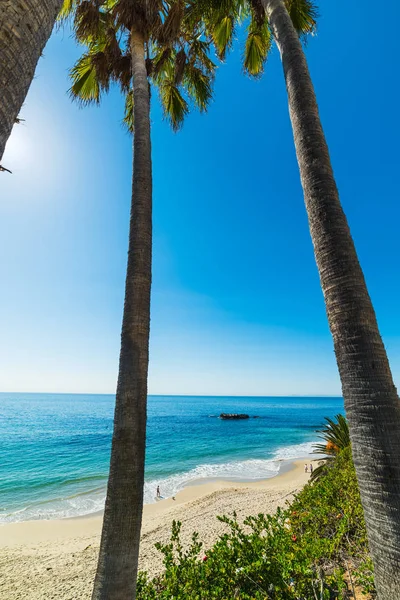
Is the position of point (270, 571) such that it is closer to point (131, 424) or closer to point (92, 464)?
point (131, 424)

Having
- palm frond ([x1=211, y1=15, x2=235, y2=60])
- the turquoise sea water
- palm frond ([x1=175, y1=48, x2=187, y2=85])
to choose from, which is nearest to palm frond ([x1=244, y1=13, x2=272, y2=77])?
palm frond ([x1=211, y1=15, x2=235, y2=60])

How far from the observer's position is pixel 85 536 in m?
11.5

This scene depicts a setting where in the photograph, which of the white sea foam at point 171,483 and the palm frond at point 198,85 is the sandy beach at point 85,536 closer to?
the white sea foam at point 171,483

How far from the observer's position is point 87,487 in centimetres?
1822

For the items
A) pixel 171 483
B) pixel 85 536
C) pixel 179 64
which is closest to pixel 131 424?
pixel 179 64

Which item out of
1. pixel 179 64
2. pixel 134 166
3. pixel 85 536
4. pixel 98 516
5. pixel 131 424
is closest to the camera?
pixel 131 424

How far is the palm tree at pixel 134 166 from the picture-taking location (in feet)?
8.71

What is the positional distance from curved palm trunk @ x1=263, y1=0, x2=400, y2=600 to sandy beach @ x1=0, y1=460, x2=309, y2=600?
8202 millimetres

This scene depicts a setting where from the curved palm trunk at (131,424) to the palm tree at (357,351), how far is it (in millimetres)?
1957

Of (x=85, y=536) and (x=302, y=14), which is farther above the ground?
(x=302, y=14)

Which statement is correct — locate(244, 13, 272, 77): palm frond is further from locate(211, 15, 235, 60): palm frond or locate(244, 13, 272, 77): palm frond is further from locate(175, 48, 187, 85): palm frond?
locate(175, 48, 187, 85): palm frond

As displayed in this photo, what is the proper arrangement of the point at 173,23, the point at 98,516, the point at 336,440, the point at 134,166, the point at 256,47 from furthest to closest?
the point at 98,516 → the point at 336,440 → the point at 256,47 → the point at 173,23 → the point at 134,166

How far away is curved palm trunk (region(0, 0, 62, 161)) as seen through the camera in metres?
1.36

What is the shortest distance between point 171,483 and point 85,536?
9155 millimetres
